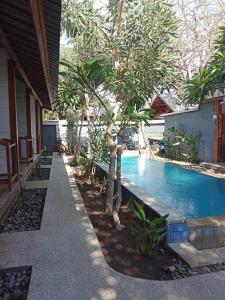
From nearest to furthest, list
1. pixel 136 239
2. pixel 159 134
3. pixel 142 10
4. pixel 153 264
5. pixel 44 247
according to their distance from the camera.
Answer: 1. pixel 153 264
2. pixel 44 247
3. pixel 136 239
4. pixel 142 10
5. pixel 159 134

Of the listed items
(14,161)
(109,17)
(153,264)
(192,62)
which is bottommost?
(153,264)

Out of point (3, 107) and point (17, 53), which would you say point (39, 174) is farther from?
point (17, 53)

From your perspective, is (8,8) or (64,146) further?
(64,146)

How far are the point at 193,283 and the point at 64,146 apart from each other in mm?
14704

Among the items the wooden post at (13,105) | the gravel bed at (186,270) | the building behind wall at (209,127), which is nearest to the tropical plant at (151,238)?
the gravel bed at (186,270)

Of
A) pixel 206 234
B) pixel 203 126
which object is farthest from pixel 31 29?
pixel 203 126

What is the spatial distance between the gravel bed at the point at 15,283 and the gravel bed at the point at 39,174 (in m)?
5.34

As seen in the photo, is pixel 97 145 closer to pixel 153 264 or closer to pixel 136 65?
pixel 136 65

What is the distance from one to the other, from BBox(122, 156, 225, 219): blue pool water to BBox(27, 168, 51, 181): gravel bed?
281 centimetres

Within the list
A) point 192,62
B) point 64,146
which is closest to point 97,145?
point 64,146

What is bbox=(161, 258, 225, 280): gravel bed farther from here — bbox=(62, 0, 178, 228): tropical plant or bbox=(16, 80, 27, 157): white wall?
bbox=(16, 80, 27, 157): white wall

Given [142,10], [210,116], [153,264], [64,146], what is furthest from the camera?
[64,146]

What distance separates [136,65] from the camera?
16.7 ft

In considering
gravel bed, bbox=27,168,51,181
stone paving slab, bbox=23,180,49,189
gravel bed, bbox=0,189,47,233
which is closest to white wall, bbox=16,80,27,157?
gravel bed, bbox=27,168,51,181
